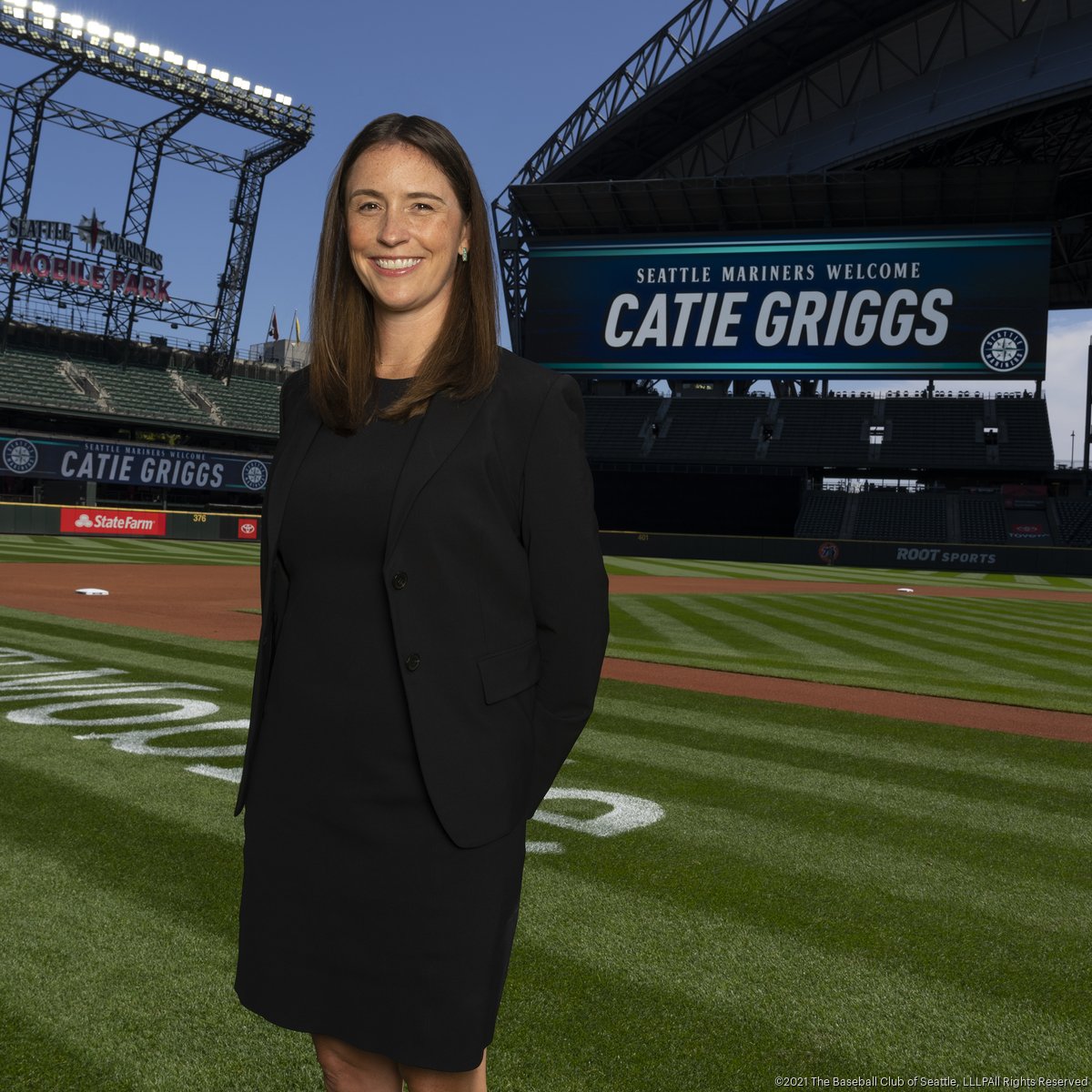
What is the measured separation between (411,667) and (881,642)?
13392 millimetres

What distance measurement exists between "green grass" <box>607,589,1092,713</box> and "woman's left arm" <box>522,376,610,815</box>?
331 inches

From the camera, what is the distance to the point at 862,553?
38469 mm

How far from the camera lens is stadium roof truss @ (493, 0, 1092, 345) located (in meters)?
38.2

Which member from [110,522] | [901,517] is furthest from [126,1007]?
[901,517]

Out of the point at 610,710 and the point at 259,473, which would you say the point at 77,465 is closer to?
the point at 259,473

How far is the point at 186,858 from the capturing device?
4.39 meters

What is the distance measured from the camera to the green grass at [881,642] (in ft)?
34.5

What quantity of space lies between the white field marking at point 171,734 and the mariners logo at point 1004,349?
42.1 metres

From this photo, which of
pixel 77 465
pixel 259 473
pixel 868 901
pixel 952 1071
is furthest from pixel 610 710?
pixel 259 473

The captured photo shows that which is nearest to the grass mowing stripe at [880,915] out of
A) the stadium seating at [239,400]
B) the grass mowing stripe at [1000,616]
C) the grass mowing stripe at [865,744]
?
the grass mowing stripe at [865,744]

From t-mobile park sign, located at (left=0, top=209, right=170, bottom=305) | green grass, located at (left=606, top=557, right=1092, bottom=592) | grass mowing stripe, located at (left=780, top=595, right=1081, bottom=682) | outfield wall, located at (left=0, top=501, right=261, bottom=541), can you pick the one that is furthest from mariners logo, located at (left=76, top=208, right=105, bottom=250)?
grass mowing stripe, located at (left=780, top=595, right=1081, bottom=682)

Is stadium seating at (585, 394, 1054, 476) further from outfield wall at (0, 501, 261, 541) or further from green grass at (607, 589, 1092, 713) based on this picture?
green grass at (607, 589, 1092, 713)

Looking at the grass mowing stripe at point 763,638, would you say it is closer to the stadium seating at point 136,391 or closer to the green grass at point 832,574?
the green grass at point 832,574

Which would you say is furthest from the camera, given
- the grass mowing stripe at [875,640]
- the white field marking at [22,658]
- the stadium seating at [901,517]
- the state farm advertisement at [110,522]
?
the stadium seating at [901,517]
